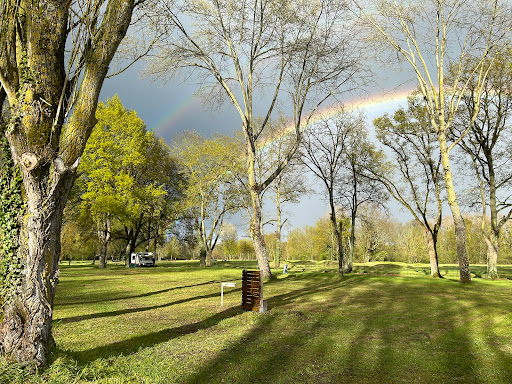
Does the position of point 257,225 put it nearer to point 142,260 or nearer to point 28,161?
point 28,161

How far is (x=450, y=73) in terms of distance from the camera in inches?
847

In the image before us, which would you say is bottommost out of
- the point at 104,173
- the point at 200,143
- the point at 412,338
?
the point at 412,338

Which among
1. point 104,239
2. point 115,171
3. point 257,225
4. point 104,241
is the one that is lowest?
point 104,241

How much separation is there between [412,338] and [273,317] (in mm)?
3065

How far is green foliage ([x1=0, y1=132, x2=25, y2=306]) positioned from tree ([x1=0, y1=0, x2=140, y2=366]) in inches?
3.0

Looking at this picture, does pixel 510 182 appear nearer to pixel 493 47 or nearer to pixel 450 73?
pixel 450 73

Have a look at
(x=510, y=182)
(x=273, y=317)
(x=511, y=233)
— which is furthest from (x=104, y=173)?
(x=511, y=233)

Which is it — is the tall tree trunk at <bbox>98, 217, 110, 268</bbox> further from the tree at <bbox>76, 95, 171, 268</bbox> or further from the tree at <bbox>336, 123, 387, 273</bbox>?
the tree at <bbox>336, 123, 387, 273</bbox>

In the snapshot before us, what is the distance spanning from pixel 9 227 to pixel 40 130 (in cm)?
140

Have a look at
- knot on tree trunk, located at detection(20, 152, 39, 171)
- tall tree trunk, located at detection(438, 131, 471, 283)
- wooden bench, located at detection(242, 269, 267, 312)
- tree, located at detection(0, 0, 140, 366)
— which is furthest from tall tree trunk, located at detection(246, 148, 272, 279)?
knot on tree trunk, located at detection(20, 152, 39, 171)

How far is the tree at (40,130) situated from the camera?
4438 mm

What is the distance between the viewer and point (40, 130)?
469 centimetres

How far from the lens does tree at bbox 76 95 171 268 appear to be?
2377 cm

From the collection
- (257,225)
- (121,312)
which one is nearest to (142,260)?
(257,225)
